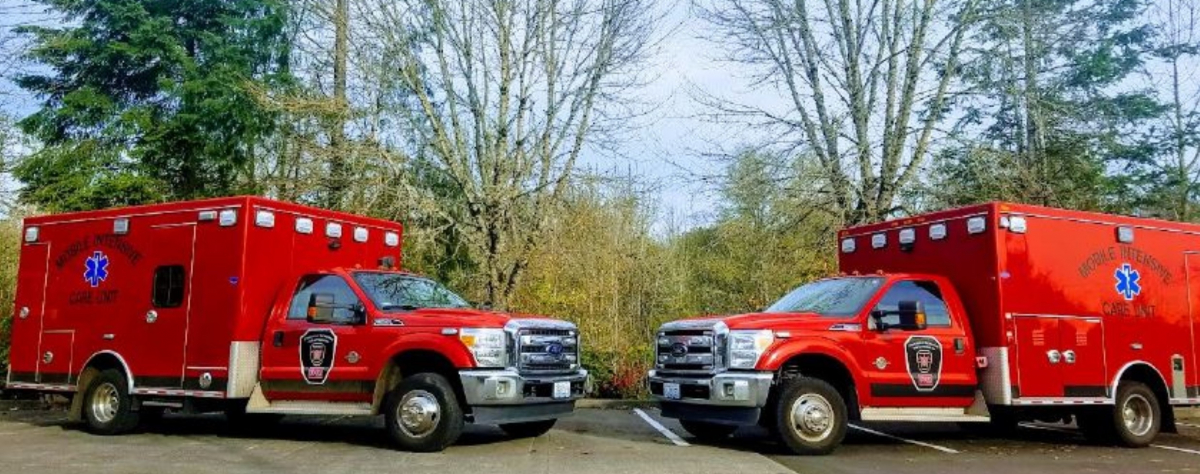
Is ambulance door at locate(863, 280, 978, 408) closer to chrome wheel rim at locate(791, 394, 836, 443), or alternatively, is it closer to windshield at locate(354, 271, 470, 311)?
chrome wheel rim at locate(791, 394, 836, 443)

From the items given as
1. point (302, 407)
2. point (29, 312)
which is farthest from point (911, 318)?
point (29, 312)

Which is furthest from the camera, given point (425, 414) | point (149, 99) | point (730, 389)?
point (149, 99)

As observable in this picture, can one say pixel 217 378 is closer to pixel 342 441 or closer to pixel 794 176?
pixel 342 441

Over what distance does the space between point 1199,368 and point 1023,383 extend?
3.02 m

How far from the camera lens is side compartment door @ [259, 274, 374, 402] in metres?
9.95

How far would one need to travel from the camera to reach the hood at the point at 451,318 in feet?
31.4

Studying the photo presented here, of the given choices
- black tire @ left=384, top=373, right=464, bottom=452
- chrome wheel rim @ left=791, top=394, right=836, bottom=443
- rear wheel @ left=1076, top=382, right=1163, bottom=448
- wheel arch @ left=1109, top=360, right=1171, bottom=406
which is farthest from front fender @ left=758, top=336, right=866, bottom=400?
wheel arch @ left=1109, top=360, right=1171, bottom=406

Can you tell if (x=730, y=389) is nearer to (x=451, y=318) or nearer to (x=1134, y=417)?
(x=451, y=318)

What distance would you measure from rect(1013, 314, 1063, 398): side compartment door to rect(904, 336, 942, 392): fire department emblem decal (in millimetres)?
914

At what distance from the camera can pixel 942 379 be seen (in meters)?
9.88

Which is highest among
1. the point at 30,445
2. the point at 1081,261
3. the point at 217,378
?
the point at 1081,261

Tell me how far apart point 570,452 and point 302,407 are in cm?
307

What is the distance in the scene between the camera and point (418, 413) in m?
9.48

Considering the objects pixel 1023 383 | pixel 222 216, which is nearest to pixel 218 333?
pixel 222 216
